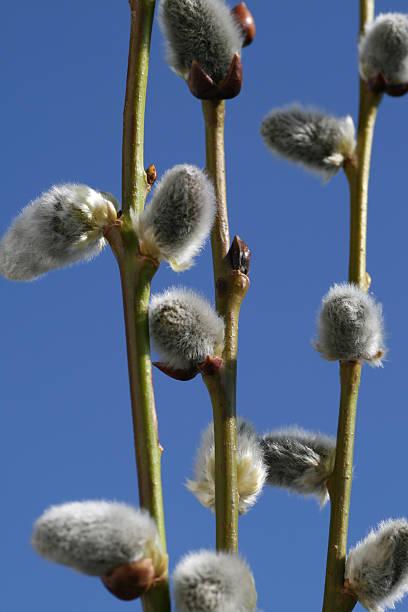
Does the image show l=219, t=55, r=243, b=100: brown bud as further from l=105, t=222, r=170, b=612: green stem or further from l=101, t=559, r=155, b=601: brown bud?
l=101, t=559, r=155, b=601: brown bud

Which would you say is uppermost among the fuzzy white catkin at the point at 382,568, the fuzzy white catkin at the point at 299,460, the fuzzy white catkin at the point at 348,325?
the fuzzy white catkin at the point at 348,325

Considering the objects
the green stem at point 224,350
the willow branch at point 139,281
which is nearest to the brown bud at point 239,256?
the green stem at point 224,350

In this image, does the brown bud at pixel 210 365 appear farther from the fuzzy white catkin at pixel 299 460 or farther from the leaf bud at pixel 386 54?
the leaf bud at pixel 386 54

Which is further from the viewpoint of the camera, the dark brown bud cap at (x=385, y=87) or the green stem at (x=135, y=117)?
the dark brown bud cap at (x=385, y=87)

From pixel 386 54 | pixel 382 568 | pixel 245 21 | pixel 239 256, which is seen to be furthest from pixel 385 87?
pixel 382 568

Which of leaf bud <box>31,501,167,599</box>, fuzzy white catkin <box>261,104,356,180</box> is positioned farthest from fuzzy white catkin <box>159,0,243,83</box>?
leaf bud <box>31,501,167,599</box>

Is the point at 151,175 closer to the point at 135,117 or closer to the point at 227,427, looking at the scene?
the point at 135,117

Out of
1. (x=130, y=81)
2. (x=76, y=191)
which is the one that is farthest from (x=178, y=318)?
(x=130, y=81)
